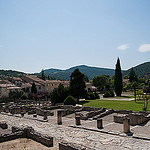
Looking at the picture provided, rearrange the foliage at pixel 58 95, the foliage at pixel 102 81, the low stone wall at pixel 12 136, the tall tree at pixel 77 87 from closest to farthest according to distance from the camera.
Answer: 1. the low stone wall at pixel 12 136
2. the foliage at pixel 58 95
3. the tall tree at pixel 77 87
4. the foliage at pixel 102 81

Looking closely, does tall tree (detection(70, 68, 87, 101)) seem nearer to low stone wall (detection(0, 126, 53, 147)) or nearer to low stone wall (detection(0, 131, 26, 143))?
low stone wall (detection(0, 126, 53, 147))

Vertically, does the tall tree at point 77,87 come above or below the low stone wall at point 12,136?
above

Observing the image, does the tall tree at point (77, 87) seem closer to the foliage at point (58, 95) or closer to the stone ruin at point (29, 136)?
the foliage at point (58, 95)

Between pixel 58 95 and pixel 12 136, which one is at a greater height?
pixel 58 95

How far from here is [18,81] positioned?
240 feet

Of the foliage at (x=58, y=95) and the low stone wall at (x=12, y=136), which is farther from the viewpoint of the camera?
the foliage at (x=58, y=95)

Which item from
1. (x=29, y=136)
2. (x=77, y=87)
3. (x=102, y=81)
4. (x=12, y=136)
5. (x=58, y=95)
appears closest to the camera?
(x=12, y=136)

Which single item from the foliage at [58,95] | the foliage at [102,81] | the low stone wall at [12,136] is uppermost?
the foliage at [102,81]

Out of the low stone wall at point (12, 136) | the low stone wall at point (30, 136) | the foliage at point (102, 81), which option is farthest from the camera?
the foliage at point (102, 81)

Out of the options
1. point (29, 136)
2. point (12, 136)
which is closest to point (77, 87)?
point (29, 136)

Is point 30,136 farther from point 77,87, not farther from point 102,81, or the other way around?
point 102,81

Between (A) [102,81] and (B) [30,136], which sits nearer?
(B) [30,136]

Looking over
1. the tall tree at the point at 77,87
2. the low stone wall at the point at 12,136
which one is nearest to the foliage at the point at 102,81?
the tall tree at the point at 77,87

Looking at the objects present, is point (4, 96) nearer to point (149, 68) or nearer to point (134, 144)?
point (134, 144)
